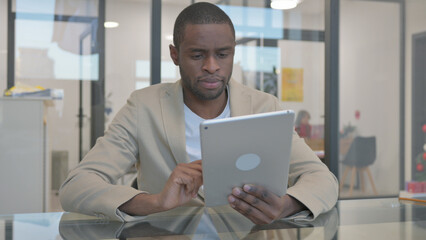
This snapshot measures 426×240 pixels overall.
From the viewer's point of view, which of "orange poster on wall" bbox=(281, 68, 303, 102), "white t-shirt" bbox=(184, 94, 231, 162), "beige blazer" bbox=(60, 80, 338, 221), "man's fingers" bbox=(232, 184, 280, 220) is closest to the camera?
"man's fingers" bbox=(232, 184, 280, 220)

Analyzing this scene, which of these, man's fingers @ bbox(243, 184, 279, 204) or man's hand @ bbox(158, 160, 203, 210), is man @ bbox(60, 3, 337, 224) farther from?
man's fingers @ bbox(243, 184, 279, 204)

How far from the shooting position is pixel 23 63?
145 inches

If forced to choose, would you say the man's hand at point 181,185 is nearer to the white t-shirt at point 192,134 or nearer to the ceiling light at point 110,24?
the white t-shirt at point 192,134

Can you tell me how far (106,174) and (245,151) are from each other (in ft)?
2.09

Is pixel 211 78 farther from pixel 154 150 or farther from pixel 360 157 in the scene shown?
pixel 360 157

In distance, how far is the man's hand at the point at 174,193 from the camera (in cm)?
129

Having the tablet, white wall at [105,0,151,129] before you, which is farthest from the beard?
white wall at [105,0,151,129]

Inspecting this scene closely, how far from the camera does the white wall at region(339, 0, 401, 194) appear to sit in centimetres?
415

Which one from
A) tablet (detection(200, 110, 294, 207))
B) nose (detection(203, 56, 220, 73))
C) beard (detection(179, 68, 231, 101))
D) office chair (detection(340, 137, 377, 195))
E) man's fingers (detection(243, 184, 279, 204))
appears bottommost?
office chair (detection(340, 137, 377, 195))

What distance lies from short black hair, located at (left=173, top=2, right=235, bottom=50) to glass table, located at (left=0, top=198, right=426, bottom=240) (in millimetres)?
667

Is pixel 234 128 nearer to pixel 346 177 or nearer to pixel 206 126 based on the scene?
pixel 206 126

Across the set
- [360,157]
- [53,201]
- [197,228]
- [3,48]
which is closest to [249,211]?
[197,228]

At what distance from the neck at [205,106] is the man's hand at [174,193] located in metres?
0.53

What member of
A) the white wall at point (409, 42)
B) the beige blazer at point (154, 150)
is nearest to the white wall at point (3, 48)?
the beige blazer at point (154, 150)
